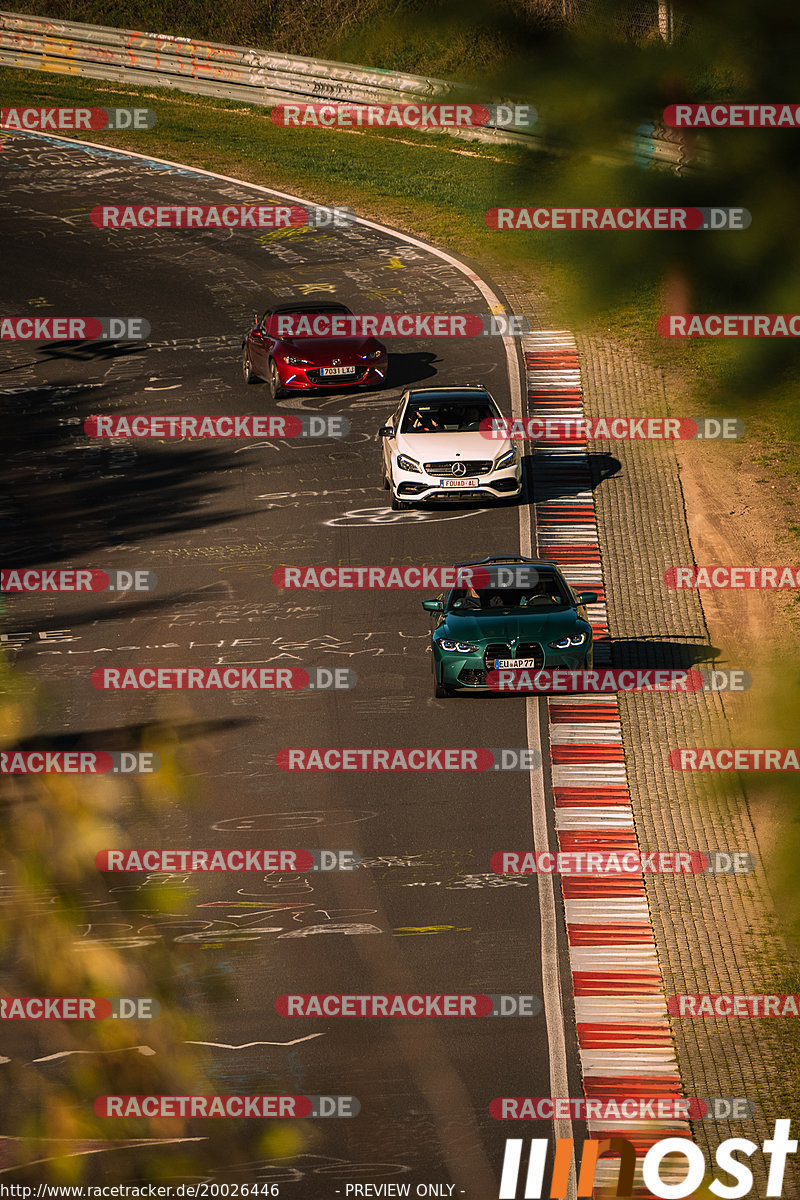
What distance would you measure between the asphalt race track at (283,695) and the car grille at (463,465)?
38.7 inches

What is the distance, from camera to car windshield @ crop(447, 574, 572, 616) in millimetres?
18203

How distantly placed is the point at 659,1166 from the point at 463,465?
14.6 metres

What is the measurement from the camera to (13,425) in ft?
96.1

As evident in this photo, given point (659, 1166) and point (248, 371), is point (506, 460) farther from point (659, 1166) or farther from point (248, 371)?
point (659, 1166)

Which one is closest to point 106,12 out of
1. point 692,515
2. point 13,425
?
point 13,425

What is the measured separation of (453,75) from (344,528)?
21.9 m

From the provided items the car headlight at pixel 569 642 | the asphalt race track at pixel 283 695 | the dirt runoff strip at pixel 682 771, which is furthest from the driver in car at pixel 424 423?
the car headlight at pixel 569 642

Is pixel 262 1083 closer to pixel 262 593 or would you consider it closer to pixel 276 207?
pixel 262 593

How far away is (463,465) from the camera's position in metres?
23.4

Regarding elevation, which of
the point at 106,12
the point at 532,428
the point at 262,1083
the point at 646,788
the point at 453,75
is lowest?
the point at 453,75

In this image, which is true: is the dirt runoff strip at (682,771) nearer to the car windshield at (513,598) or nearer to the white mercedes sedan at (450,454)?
the car windshield at (513,598)

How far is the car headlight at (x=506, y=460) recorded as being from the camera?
23375 mm

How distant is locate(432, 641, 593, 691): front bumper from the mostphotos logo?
7.77m

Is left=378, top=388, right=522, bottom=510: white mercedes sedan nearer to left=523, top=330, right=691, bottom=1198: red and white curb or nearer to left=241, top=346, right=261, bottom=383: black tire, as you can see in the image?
left=523, top=330, right=691, bottom=1198: red and white curb
